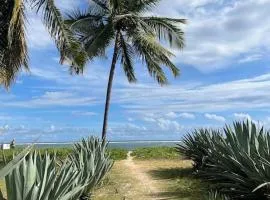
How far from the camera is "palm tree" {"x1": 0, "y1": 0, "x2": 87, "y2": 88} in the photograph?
1463 centimetres

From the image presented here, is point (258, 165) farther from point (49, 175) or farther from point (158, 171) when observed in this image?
point (158, 171)

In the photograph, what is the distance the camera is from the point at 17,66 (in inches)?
604

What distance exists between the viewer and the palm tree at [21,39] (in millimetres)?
14633

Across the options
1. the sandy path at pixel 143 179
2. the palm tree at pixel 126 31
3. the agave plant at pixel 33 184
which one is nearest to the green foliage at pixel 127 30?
the palm tree at pixel 126 31

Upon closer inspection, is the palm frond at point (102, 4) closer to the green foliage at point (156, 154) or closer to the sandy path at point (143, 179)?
the green foliage at point (156, 154)

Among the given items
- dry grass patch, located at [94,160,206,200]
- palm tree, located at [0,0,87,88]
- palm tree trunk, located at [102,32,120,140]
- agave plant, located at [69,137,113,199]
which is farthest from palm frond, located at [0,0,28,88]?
palm tree trunk, located at [102,32,120,140]

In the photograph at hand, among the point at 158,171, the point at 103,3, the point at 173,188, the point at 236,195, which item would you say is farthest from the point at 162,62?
the point at 236,195

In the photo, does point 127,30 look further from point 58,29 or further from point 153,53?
point 58,29

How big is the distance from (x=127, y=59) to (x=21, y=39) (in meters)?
10.3

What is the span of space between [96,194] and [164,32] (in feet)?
46.1

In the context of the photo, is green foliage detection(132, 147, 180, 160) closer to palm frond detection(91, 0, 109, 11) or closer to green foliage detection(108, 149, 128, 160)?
green foliage detection(108, 149, 128, 160)

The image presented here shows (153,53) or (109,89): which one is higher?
(153,53)

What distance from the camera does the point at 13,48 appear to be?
15.0 meters

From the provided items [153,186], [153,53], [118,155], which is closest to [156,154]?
[118,155]
